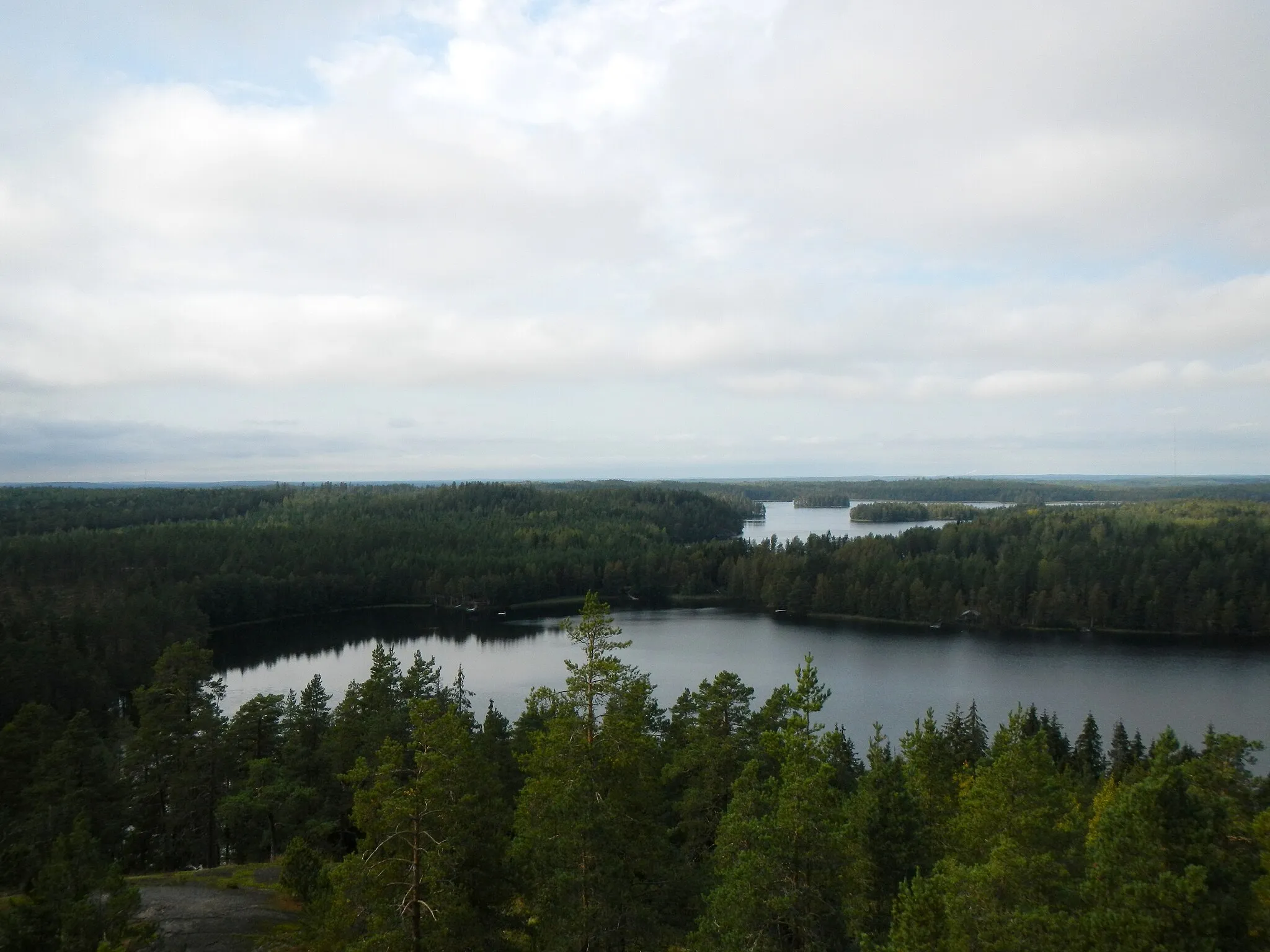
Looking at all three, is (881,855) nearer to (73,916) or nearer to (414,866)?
(414,866)

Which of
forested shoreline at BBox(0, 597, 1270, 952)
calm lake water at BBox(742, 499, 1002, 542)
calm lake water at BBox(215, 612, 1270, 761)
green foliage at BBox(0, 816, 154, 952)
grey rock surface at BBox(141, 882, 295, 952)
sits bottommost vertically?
calm lake water at BBox(215, 612, 1270, 761)

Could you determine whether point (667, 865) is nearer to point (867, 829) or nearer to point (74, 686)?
point (867, 829)

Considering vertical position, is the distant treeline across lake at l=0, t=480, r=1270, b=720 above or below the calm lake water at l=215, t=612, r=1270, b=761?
above

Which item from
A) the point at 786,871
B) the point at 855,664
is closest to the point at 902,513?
the point at 855,664

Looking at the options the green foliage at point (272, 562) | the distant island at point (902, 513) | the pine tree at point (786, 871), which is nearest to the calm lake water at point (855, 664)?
the green foliage at point (272, 562)

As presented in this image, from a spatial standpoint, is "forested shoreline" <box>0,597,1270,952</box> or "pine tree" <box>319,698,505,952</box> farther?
"pine tree" <box>319,698,505,952</box>

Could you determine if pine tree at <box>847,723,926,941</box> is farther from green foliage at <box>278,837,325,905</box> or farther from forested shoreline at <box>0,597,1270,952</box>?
green foliage at <box>278,837,325,905</box>

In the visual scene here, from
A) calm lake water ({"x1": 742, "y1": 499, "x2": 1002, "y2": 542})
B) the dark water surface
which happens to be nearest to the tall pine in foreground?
the dark water surface
